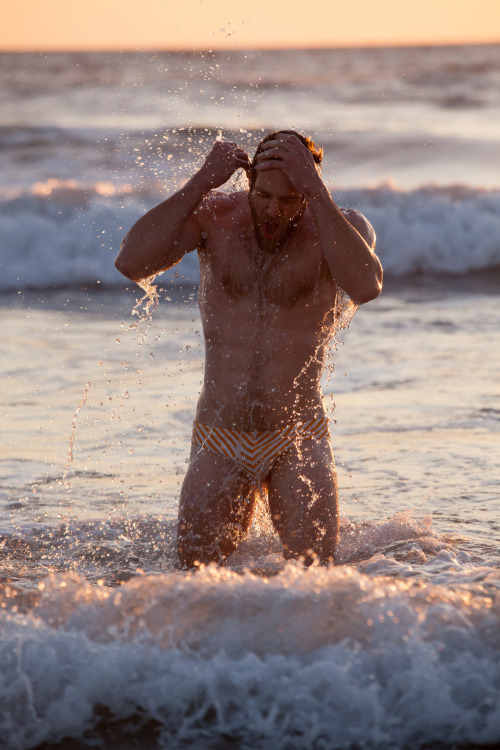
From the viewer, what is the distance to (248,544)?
4.81 meters

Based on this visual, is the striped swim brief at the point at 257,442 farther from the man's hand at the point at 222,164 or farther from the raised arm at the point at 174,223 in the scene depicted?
the man's hand at the point at 222,164

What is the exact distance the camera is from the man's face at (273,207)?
415 cm

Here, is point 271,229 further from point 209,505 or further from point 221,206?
point 209,505

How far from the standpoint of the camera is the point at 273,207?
4.21 meters

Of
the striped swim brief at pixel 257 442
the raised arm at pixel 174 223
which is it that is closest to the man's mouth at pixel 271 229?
the raised arm at pixel 174 223

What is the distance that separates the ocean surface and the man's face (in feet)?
4.34

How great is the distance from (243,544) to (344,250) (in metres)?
1.52

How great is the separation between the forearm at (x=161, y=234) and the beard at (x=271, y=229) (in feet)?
0.91

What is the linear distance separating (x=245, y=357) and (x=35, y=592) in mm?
1323

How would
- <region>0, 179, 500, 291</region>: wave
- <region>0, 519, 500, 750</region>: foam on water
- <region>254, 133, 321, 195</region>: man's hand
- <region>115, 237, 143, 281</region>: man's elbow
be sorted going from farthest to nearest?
<region>0, 179, 500, 291</region>: wave → <region>115, 237, 143, 281</region>: man's elbow → <region>254, 133, 321, 195</region>: man's hand → <region>0, 519, 500, 750</region>: foam on water

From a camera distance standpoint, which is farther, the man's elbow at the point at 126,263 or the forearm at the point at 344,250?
the man's elbow at the point at 126,263

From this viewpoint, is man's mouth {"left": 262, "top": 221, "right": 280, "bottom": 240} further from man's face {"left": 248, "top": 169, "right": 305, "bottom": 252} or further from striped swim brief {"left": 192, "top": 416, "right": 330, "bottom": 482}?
striped swim brief {"left": 192, "top": 416, "right": 330, "bottom": 482}

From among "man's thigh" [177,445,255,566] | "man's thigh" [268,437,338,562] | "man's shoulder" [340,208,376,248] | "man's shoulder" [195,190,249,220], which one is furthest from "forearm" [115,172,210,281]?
"man's thigh" [268,437,338,562]

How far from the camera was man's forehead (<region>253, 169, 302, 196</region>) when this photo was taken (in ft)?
13.6
